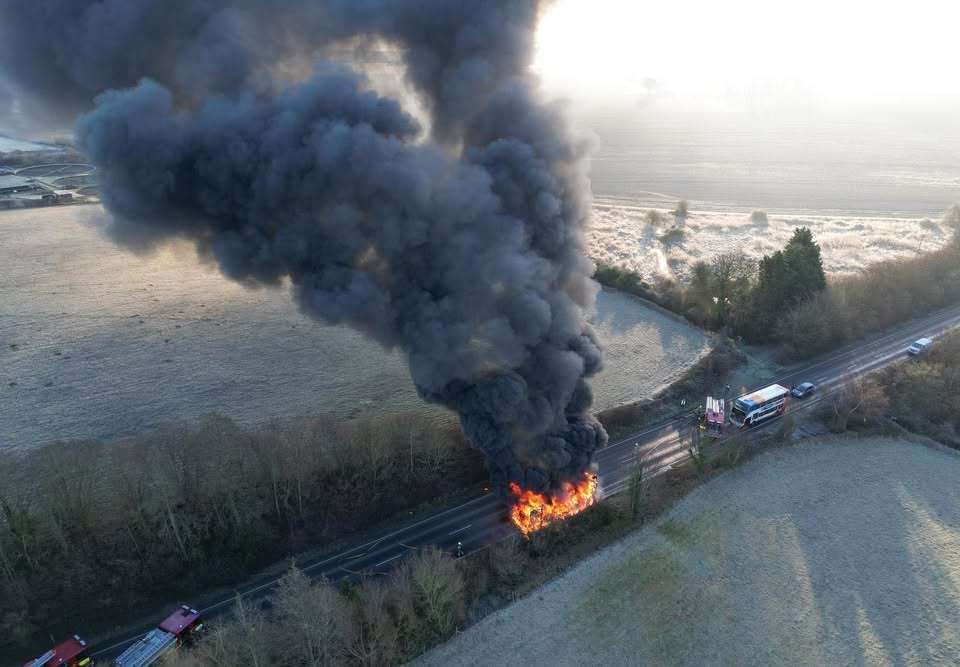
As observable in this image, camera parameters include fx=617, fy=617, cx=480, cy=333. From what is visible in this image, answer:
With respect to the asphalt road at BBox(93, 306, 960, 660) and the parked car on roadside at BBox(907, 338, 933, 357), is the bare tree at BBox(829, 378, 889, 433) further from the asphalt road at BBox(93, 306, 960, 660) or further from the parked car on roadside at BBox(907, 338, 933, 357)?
the parked car on roadside at BBox(907, 338, 933, 357)

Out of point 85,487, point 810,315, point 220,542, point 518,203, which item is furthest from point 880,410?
point 85,487

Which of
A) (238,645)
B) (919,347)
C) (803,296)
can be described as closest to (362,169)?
(238,645)

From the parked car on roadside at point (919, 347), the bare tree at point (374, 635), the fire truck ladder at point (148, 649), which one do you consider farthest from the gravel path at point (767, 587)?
the parked car on roadside at point (919, 347)

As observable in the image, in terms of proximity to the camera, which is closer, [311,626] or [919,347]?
[311,626]

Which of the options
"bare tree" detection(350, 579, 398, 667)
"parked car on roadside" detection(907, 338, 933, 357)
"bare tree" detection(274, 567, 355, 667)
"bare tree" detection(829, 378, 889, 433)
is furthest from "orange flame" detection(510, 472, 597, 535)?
"parked car on roadside" detection(907, 338, 933, 357)

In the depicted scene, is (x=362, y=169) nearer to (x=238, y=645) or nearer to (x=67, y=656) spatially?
(x=238, y=645)

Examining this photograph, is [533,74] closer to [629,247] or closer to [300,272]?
[300,272]
